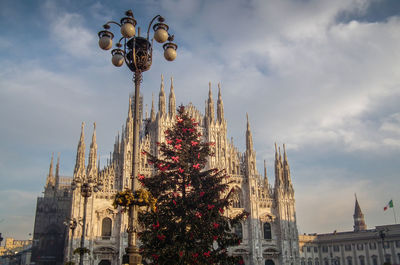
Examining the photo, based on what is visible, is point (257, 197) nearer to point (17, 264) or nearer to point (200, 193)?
point (200, 193)

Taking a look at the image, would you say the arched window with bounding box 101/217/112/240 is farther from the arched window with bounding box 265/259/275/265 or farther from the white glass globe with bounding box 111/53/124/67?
the white glass globe with bounding box 111/53/124/67

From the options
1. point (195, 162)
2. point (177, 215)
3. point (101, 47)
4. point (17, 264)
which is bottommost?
point (17, 264)

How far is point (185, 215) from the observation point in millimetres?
22578

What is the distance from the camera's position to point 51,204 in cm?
5606

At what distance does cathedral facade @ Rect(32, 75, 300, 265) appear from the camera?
147ft

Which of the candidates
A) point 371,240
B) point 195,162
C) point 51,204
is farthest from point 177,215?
point 371,240

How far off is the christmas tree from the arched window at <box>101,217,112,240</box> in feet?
78.4

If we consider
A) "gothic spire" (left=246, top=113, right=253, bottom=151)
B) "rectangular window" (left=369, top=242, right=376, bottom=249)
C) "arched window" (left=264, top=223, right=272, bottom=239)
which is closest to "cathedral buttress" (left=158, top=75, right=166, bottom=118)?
"gothic spire" (left=246, top=113, right=253, bottom=151)

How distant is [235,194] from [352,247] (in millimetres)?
32249

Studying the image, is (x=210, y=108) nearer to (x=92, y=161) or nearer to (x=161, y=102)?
(x=161, y=102)

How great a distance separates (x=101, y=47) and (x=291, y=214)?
4634 centimetres

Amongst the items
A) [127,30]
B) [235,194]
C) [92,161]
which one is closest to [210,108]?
[235,194]

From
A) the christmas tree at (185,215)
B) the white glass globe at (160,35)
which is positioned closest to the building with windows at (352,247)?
the christmas tree at (185,215)

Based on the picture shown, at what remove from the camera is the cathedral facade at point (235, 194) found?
44906mm
